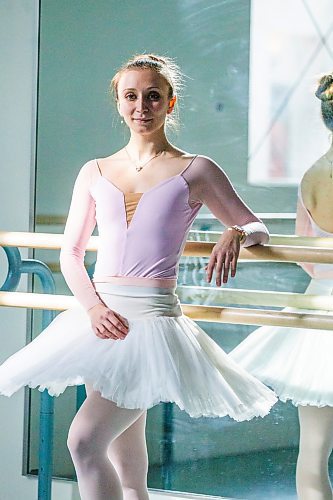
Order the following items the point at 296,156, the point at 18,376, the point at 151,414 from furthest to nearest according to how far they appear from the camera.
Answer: the point at 151,414 < the point at 296,156 < the point at 18,376

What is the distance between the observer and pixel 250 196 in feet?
9.58

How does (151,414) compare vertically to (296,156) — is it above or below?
below

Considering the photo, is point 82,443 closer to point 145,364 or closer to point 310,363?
point 145,364

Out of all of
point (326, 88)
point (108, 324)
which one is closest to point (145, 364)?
point (108, 324)

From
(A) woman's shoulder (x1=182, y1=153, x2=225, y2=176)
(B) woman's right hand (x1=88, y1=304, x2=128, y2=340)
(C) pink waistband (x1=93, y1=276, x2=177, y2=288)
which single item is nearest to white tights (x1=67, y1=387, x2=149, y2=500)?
(B) woman's right hand (x1=88, y1=304, x2=128, y2=340)

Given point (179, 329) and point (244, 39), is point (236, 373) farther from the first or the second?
point (244, 39)

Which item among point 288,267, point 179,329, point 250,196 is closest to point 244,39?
point 250,196

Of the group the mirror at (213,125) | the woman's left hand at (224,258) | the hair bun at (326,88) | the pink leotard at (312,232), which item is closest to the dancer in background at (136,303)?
the woman's left hand at (224,258)

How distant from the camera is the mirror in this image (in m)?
2.86

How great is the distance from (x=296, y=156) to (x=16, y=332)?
109 centimetres

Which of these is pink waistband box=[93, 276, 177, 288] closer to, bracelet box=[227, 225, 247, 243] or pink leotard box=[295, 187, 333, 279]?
bracelet box=[227, 225, 247, 243]

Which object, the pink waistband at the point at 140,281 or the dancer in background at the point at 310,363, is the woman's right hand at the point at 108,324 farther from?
the dancer in background at the point at 310,363

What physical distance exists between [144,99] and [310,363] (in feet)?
2.23

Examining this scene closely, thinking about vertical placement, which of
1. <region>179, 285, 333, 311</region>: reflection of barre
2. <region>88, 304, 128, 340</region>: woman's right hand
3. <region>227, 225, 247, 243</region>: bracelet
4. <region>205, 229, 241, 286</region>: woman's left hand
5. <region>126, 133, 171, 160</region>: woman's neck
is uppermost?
<region>126, 133, 171, 160</region>: woman's neck
